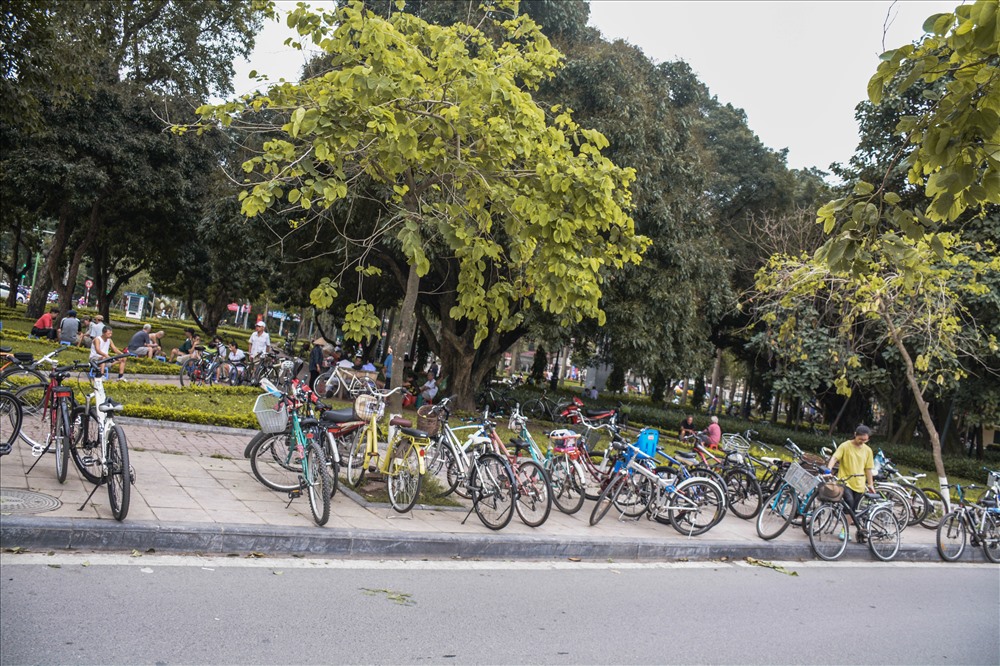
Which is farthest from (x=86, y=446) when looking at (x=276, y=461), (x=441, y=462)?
(x=441, y=462)

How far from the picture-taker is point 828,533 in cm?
980

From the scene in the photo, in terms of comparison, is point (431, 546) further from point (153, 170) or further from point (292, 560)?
point (153, 170)

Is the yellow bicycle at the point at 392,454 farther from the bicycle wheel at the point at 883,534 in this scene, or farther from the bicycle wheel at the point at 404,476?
the bicycle wheel at the point at 883,534

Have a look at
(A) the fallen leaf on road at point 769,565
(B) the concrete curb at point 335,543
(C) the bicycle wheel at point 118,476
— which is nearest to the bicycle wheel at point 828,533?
(B) the concrete curb at point 335,543

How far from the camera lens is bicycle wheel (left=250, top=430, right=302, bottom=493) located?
8031 millimetres

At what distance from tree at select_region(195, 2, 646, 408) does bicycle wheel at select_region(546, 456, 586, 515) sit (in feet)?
6.81

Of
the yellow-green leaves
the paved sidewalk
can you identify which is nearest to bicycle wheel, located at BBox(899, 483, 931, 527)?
the paved sidewalk

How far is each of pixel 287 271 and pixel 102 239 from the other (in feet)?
52.9

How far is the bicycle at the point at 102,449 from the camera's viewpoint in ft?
19.3

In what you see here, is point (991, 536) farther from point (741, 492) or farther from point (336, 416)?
point (336, 416)

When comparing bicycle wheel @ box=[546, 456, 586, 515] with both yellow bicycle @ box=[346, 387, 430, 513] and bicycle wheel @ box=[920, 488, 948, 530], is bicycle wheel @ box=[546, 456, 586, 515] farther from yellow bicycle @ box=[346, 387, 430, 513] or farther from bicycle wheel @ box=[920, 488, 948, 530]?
bicycle wheel @ box=[920, 488, 948, 530]

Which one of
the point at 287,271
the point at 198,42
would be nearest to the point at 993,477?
the point at 287,271

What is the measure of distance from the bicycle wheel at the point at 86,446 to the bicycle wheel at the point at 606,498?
16.8 feet

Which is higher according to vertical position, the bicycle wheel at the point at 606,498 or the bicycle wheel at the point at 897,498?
the bicycle wheel at the point at 897,498
